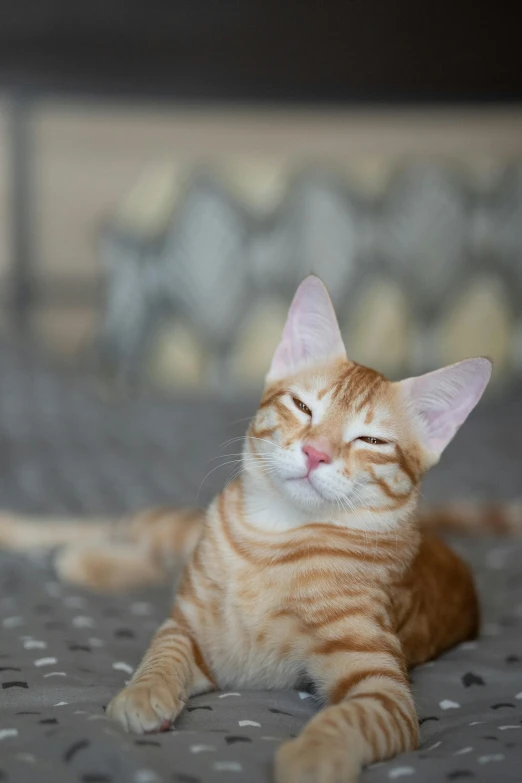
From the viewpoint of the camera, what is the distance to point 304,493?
1156mm

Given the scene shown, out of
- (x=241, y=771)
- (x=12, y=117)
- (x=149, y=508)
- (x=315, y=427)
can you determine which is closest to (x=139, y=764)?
→ (x=241, y=771)

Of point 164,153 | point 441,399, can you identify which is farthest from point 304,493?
point 164,153

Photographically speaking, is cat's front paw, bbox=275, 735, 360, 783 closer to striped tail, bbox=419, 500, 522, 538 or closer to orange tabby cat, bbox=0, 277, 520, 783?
orange tabby cat, bbox=0, 277, 520, 783

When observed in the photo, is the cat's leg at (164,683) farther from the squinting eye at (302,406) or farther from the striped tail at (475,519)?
the striped tail at (475,519)

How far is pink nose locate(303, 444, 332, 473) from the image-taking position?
1.14 m

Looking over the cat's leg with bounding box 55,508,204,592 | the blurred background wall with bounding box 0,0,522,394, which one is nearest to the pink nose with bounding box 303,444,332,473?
the cat's leg with bounding box 55,508,204,592

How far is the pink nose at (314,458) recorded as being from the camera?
44.8 inches

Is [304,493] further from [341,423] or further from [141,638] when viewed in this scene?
[141,638]

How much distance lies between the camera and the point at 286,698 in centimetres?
114

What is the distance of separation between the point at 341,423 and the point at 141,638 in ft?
1.56

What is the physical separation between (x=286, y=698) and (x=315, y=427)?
1.16 ft

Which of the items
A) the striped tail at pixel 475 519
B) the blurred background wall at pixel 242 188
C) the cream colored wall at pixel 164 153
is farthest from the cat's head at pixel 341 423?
the cream colored wall at pixel 164 153

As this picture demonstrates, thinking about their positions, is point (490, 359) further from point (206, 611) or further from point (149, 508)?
point (149, 508)

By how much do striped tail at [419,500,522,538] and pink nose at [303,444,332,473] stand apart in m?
0.79
